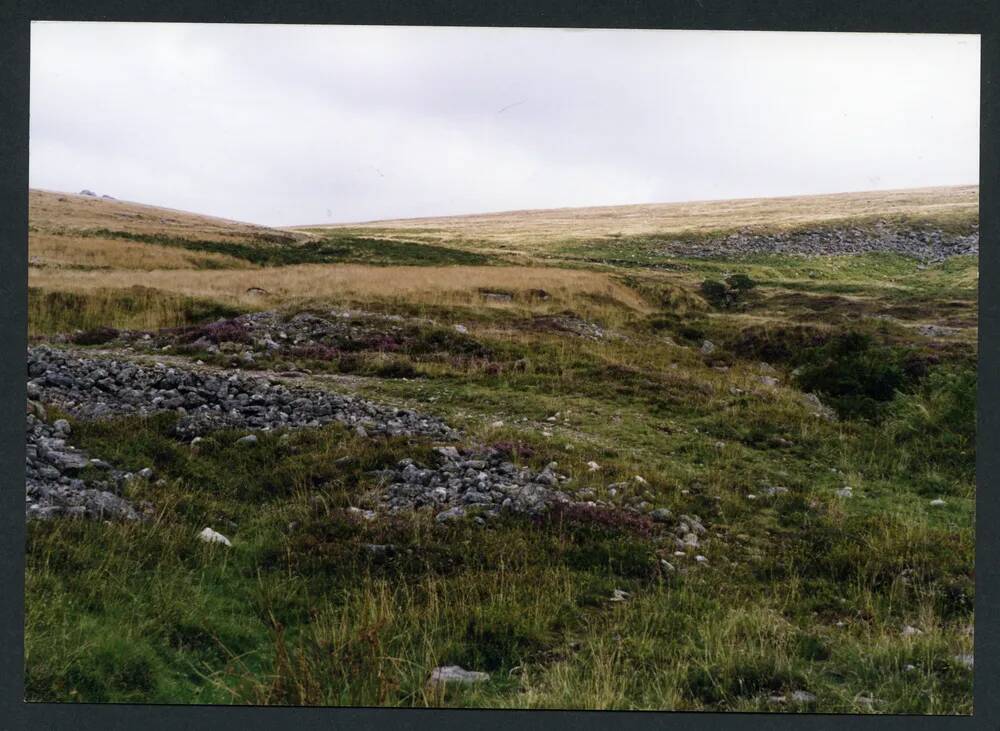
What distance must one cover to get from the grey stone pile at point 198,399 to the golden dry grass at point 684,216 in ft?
8.99

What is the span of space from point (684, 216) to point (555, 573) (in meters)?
6.91

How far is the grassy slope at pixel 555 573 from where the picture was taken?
5754 mm

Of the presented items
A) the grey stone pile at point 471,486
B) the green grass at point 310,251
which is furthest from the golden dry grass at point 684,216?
the grey stone pile at point 471,486

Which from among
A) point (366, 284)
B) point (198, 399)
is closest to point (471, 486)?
point (198, 399)

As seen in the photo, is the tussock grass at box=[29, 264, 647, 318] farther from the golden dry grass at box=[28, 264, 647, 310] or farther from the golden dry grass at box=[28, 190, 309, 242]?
the golden dry grass at box=[28, 190, 309, 242]

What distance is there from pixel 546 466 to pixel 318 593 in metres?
2.76

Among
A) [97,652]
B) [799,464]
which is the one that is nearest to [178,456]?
[97,652]

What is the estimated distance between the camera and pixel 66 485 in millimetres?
6699

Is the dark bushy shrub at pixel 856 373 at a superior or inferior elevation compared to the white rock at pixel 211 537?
superior

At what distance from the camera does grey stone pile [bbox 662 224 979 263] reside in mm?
10281

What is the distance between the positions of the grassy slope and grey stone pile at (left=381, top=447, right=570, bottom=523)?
0.21 meters

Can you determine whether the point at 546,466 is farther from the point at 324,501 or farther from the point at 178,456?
the point at 178,456

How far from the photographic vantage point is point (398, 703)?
5.76m

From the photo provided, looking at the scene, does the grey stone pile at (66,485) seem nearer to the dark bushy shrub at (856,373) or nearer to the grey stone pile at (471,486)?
the grey stone pile at (471,486)
